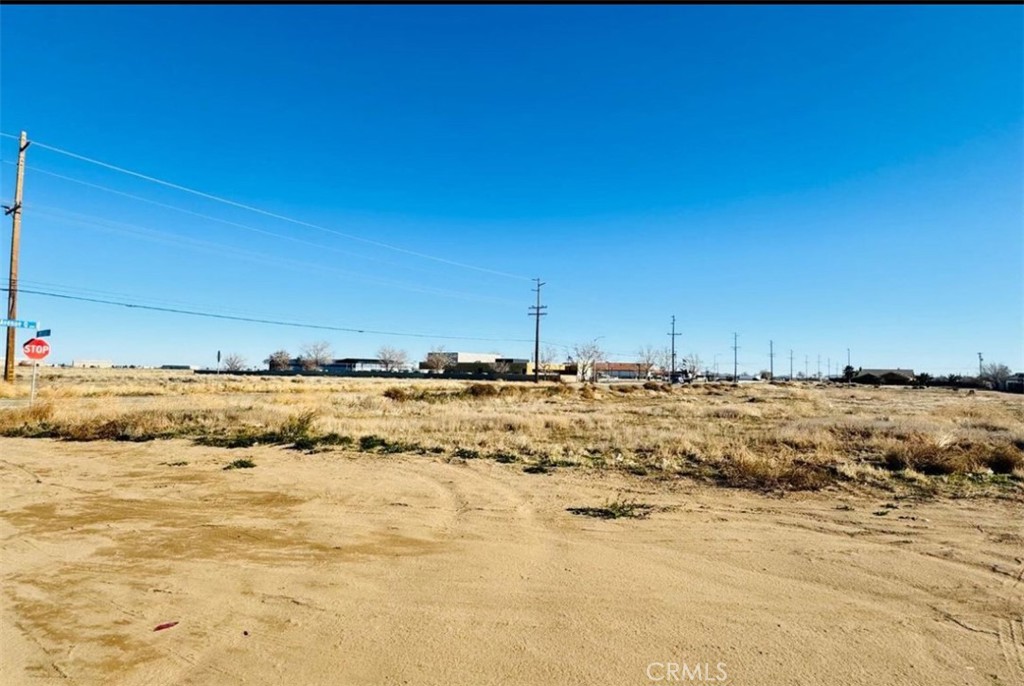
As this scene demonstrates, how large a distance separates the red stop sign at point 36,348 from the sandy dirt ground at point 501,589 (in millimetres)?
13854

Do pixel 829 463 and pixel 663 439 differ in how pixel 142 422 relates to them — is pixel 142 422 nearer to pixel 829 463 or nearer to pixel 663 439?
pixel 663 439

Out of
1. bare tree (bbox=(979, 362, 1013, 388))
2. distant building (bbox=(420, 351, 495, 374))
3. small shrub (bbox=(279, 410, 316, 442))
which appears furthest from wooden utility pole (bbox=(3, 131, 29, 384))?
bare tree (bbox=(979, 362, 1013, 388))

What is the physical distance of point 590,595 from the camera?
17.4ft

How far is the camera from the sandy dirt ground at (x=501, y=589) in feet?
13.4

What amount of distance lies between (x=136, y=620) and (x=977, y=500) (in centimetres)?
1177

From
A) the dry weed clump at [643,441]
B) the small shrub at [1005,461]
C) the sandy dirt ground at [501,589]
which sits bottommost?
the sandy dirt ground at [501,589]

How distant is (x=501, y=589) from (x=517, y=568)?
1.99 feet

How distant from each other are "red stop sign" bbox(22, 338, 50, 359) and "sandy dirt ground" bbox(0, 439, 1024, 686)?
13.9 metres

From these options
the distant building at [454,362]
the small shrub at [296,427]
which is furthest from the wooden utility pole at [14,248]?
the distant building at [454,362]

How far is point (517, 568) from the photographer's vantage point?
604 centimetres

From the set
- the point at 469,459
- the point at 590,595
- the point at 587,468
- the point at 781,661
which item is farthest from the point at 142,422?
the point at 781,661

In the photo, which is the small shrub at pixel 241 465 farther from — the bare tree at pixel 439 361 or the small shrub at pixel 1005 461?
the bare tree at pixel 439 361

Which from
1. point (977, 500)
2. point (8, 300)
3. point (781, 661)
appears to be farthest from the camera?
point (8, 300)

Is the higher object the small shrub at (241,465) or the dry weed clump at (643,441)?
the dry weed clump at (643,441)
